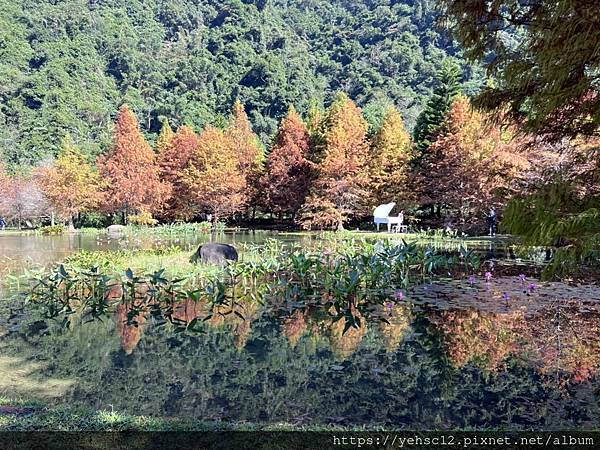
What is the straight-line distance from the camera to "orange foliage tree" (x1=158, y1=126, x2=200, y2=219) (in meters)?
27.4

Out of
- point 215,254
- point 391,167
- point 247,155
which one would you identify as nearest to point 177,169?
point 247,155

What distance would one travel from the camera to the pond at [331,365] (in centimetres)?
322

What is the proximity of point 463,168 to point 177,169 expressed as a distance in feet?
51.8

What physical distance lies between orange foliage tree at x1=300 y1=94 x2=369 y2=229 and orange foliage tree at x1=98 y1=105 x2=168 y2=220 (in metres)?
8.37

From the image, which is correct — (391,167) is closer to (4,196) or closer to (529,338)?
(529,338)

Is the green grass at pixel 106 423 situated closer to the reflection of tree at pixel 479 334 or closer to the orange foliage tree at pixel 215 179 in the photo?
the reflection of tree at pixel 479 334

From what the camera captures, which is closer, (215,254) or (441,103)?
(215,254)

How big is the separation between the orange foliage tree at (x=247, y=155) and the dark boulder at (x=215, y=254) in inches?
666

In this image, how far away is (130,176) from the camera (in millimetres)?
25531

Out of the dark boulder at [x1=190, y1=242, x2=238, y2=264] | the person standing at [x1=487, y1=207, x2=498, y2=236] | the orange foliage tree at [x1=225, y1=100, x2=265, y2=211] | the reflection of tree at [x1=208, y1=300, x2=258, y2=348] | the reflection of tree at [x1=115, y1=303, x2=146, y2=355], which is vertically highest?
the orange foliage tree at [x1=225, y1=100, x2=265, y2=211]

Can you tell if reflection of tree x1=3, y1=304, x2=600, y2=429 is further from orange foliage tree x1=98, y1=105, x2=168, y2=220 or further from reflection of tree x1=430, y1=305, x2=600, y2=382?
orange foliage tree x1=98, y1=105, x2=168, y2=220

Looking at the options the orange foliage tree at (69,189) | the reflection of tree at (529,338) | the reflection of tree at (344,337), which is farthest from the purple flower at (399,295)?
the orange foliage tree at (69,189)

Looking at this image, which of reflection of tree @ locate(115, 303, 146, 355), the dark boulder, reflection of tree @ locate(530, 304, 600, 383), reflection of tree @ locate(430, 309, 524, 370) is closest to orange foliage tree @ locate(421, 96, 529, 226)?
the dark boulder

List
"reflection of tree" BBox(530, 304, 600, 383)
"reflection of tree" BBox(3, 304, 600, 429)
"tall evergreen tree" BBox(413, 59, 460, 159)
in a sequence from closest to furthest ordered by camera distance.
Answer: "reflection of tree" BBox(3, 304, 600, 429) < "reflection of tree" BBox(530, 304, 600, 383) < "tall evergreen tree" BBox(413, 59, 460, 159)
